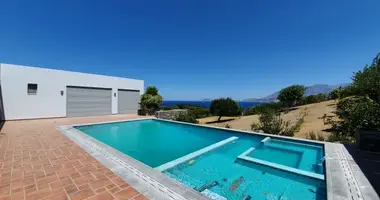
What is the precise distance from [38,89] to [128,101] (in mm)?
7049

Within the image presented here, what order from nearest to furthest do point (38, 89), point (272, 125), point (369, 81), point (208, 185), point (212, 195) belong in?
point (212, 195), point (208, 185), point (369, 81), point (272, 125), point (38, 89)

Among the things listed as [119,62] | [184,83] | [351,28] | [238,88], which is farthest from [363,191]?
[238,88]

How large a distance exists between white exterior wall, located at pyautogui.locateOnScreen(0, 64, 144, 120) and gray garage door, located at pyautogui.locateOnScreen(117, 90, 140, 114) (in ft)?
9.64

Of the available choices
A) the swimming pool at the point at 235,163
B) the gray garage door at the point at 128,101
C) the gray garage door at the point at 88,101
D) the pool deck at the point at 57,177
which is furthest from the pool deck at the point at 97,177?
the gray garage door at the point at 128,101

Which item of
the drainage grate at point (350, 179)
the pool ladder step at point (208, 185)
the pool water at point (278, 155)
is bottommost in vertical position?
the pool ladder step at point (208, 185)

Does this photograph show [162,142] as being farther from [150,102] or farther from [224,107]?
[224,107]

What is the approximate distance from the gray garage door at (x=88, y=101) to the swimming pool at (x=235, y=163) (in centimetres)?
824

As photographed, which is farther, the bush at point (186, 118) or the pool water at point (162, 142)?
the bush at point (186, 118)

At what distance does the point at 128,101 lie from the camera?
17.3m

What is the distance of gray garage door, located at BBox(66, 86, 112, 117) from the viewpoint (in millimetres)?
13555

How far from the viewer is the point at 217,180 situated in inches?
161

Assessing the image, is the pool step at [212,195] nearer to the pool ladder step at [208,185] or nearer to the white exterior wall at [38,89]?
the pool ladder step at [208,185]

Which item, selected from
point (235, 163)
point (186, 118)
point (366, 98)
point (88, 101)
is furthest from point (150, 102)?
point (366, 98)

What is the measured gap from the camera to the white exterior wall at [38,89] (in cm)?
1079
